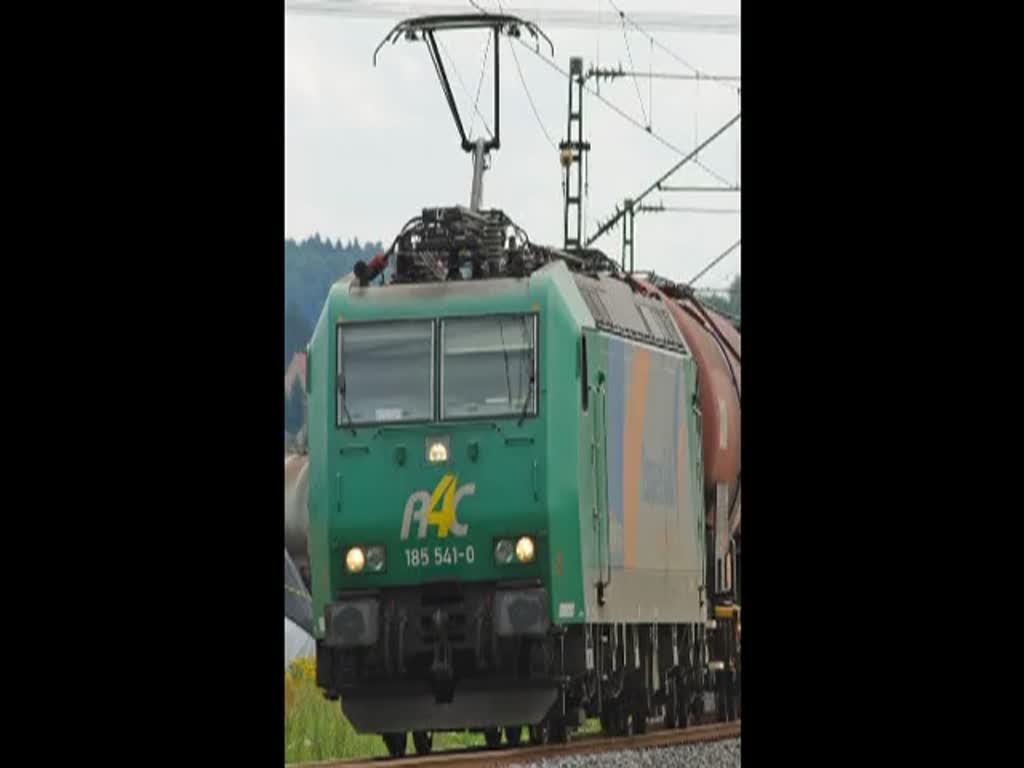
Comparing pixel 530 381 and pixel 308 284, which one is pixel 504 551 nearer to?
pixel 530 381

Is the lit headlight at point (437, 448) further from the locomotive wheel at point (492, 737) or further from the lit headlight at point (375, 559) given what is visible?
the locomotive wheel at point (492, 737)

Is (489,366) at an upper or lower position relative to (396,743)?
upper

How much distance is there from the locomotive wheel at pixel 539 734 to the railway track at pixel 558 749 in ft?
0.17

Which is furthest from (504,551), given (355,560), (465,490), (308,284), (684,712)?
(308,284)

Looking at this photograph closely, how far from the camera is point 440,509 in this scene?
38.2 ft

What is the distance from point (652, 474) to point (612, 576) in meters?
0.67

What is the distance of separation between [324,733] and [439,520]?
1082mm

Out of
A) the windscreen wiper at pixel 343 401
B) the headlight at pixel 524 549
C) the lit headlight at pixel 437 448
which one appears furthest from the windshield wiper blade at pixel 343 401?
the headlight at pixel 524 549

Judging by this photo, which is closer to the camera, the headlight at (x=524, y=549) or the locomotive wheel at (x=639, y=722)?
the headlight at (x=524, y=549)

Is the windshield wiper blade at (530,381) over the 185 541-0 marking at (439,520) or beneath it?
over

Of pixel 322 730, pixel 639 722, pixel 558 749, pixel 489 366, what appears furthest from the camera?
pixel 639 722

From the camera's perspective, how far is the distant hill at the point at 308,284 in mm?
11219

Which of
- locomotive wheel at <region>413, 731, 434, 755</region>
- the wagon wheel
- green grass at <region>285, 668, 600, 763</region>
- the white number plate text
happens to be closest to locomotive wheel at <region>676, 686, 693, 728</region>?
the wagon wheel
